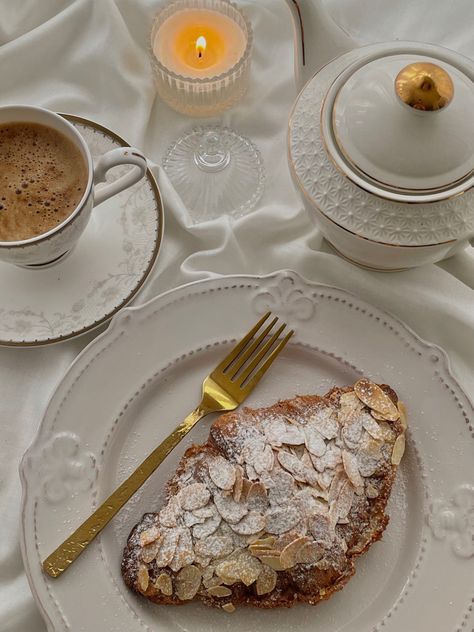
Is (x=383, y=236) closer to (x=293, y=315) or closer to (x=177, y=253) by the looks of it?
(x=293, y=315)

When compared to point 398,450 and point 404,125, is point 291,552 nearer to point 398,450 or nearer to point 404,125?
point 398,450

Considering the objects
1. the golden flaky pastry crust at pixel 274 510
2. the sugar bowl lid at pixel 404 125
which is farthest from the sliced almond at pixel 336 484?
the sugar bowl lid at pixel 404 125

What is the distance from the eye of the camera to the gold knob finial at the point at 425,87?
3.76 ft

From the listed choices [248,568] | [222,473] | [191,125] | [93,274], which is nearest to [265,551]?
[248,568]

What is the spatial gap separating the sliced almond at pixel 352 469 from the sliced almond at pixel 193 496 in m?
0.24

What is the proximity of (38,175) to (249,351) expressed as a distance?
51cm

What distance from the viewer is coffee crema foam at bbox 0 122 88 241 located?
1382 mm

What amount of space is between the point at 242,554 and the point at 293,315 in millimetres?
446

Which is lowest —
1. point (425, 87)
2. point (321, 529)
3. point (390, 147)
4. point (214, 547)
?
point (214, 547)

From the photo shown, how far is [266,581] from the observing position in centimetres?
128

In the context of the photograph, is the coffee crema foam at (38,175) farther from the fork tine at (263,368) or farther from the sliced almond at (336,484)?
the sliced almond at (336,484)

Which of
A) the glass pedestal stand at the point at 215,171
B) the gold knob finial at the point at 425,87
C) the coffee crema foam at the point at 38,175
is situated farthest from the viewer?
the glass pedestal stand at the point at 215,171

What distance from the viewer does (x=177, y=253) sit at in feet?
5.12

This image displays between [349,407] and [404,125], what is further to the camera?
[349,407]
